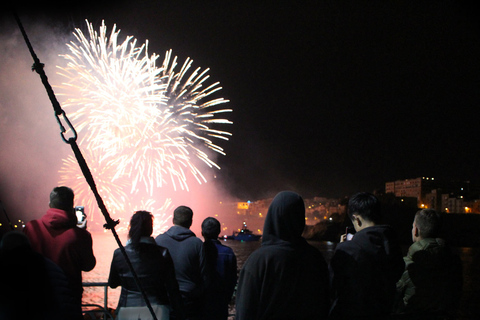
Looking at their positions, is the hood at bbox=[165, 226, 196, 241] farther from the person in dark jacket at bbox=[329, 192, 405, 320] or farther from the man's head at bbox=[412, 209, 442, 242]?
the man's head at bbox=[412, 209, 442, 242]

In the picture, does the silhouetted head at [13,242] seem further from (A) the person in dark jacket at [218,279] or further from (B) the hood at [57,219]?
(A) the person in dark jacket at [218,279]

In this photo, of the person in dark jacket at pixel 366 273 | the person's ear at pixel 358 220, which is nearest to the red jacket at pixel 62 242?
the person in dark jacket at pixel 366 273

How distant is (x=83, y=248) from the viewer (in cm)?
341

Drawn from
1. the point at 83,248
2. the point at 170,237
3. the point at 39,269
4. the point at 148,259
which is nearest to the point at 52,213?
the point at 83,248

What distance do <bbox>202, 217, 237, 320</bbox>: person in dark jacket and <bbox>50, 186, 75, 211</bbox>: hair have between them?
73.9 inches

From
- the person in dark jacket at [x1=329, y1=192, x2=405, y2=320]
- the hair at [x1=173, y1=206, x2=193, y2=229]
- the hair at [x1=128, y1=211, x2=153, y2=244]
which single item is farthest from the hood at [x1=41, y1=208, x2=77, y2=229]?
the person in dark jacket at [x1=329, y1=192, x2=405, y2=320]

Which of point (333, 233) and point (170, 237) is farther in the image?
point (333, 233)

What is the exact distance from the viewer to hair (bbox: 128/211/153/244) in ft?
12.6

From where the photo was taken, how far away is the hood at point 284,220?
253 cm

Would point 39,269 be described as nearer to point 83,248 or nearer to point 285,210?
point 83,248

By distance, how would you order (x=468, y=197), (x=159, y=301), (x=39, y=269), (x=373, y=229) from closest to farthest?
(x=39, y=269) < (x=373, y=229) < (x=159, y=301) < (x=468, y=197)

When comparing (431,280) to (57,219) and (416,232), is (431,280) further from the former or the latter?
(57,219)

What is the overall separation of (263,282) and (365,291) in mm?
1008

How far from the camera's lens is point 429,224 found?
3.90 meters
